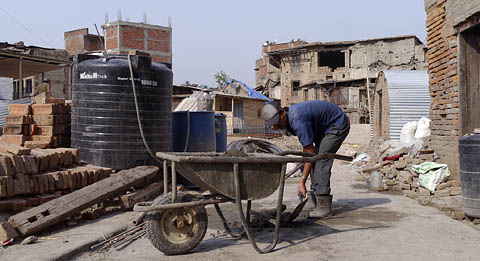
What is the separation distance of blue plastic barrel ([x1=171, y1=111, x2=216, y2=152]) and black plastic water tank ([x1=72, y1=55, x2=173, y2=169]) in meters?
1.25

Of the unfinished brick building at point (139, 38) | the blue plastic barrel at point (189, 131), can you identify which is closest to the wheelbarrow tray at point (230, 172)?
the blue plastic barrel at point (189, 131)

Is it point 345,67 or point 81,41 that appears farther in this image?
point 81,41

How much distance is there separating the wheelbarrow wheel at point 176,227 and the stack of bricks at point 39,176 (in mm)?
1983

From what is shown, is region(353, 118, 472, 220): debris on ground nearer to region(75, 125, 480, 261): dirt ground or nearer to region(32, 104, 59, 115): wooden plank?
region(75, 125, 480, 261): dirt ground

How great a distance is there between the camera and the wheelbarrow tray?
3641mm

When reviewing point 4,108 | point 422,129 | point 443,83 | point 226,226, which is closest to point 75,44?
point 4,108

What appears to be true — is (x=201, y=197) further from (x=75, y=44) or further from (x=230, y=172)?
(x=75, y=44)

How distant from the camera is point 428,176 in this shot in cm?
733

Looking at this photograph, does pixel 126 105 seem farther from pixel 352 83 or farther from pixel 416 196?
pixel 352 83

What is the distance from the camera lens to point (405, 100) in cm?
1407

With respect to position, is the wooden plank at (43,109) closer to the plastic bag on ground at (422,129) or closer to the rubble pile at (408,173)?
the rubble pile at (408,173)

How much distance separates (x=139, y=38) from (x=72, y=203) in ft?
116

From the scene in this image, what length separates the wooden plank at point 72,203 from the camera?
412 centimetres

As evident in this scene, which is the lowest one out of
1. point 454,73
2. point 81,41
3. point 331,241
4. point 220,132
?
point 331,241
